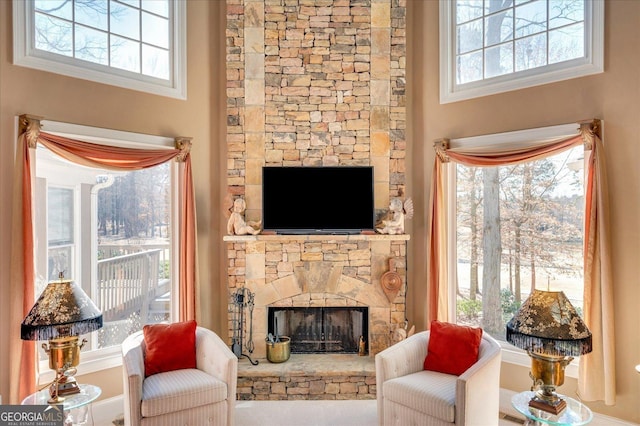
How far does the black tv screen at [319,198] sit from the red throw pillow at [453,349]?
4.58 ft

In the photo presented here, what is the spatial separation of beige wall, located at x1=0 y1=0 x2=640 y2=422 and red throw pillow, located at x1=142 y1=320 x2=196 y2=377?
797mm

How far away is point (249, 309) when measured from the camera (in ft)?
15.2

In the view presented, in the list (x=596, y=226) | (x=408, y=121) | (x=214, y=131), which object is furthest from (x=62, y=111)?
(x=596, y=226)

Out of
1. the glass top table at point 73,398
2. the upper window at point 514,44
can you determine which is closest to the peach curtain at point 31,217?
the glass top table at point 73,398

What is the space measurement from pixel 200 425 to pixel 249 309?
1.57 meters

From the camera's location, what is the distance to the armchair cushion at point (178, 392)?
301 centimetres

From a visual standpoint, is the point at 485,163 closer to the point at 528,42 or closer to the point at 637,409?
the point at 528,42

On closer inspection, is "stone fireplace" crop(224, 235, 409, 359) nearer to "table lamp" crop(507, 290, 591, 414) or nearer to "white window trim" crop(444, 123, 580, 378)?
"white window trim" crop(444, 123, 580, 378)

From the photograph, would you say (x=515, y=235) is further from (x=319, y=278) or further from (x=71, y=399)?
(x=71, y=399)

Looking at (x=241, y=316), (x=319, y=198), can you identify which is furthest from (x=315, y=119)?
(x=241, y=316)

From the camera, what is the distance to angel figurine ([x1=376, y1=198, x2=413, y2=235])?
448cm

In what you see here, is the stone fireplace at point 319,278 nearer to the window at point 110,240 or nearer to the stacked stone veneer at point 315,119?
the stacked stone veneer at point 315,119

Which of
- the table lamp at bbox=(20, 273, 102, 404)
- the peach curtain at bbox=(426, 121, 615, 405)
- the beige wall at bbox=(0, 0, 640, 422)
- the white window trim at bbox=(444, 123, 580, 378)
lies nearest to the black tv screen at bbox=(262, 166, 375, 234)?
the beige wall at bbox=(0, 0, 640, 422)

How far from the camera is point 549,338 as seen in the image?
2.61 metres
